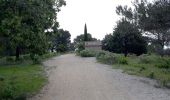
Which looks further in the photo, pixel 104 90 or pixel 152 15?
pixel 152 15

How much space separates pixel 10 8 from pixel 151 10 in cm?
1620

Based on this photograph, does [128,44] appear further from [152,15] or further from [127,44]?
[152,15]

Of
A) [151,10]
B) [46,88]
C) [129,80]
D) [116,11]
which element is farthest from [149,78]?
[116,11]

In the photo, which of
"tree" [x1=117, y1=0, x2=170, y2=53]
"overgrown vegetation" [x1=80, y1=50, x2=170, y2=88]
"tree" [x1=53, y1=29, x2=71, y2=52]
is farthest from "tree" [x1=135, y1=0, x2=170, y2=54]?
"tree" [x1=53, y1=29, x2=71, y2=52]

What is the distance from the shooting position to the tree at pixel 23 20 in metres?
13.6

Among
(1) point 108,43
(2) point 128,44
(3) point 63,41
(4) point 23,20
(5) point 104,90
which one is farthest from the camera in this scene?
(3) point 63,41

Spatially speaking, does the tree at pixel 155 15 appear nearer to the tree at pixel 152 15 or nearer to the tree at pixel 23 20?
the tree at pixel 152 15

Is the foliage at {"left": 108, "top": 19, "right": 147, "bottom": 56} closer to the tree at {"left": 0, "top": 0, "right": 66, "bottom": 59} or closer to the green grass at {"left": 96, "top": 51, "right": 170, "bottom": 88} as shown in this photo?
the green grass at {"left": 96, "top": 51, "right": 170, "bottom": 88}

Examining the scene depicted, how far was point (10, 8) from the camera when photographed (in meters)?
13.9

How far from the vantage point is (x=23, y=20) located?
567 inches

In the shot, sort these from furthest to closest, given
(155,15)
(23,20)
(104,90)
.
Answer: (155,15), (104,90), (23,20)

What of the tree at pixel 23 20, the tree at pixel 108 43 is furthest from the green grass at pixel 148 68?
the tree at pixel 108 43

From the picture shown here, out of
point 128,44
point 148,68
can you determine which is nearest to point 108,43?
point 128,44

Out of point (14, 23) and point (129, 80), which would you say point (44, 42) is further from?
point (129, 80)
